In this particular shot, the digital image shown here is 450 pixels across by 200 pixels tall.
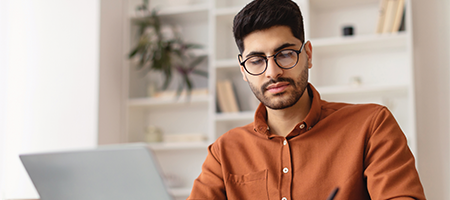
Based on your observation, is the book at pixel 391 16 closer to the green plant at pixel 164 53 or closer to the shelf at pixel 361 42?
the shelf at pixel 361 42

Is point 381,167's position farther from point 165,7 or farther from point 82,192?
point 165,7

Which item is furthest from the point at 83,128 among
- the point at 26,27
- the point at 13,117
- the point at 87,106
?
the point at 26,27

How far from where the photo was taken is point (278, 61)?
1.16m

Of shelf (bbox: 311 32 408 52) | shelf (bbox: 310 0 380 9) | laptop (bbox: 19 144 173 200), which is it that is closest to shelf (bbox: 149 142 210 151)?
shelf (bbox: 311 32 408 52)

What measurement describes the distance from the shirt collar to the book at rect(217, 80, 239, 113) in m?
1.35

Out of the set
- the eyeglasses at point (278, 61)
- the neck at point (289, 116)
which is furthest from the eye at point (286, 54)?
the neck at point (289, 116)

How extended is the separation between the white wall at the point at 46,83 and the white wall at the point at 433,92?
6.73ft

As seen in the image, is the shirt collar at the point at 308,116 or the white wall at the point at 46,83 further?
the white wall at the point at 46,83

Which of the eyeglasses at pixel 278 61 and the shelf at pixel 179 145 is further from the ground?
the eyeglasses at pixel 278 61

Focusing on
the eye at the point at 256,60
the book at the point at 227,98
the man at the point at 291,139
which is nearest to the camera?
the man at the point at 291,139

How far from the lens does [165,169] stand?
3.03 meters

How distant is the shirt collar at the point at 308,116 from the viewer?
3.95 ft

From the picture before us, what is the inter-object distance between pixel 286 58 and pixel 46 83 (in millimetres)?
2150

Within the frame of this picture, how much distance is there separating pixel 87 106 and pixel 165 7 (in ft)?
3.24
